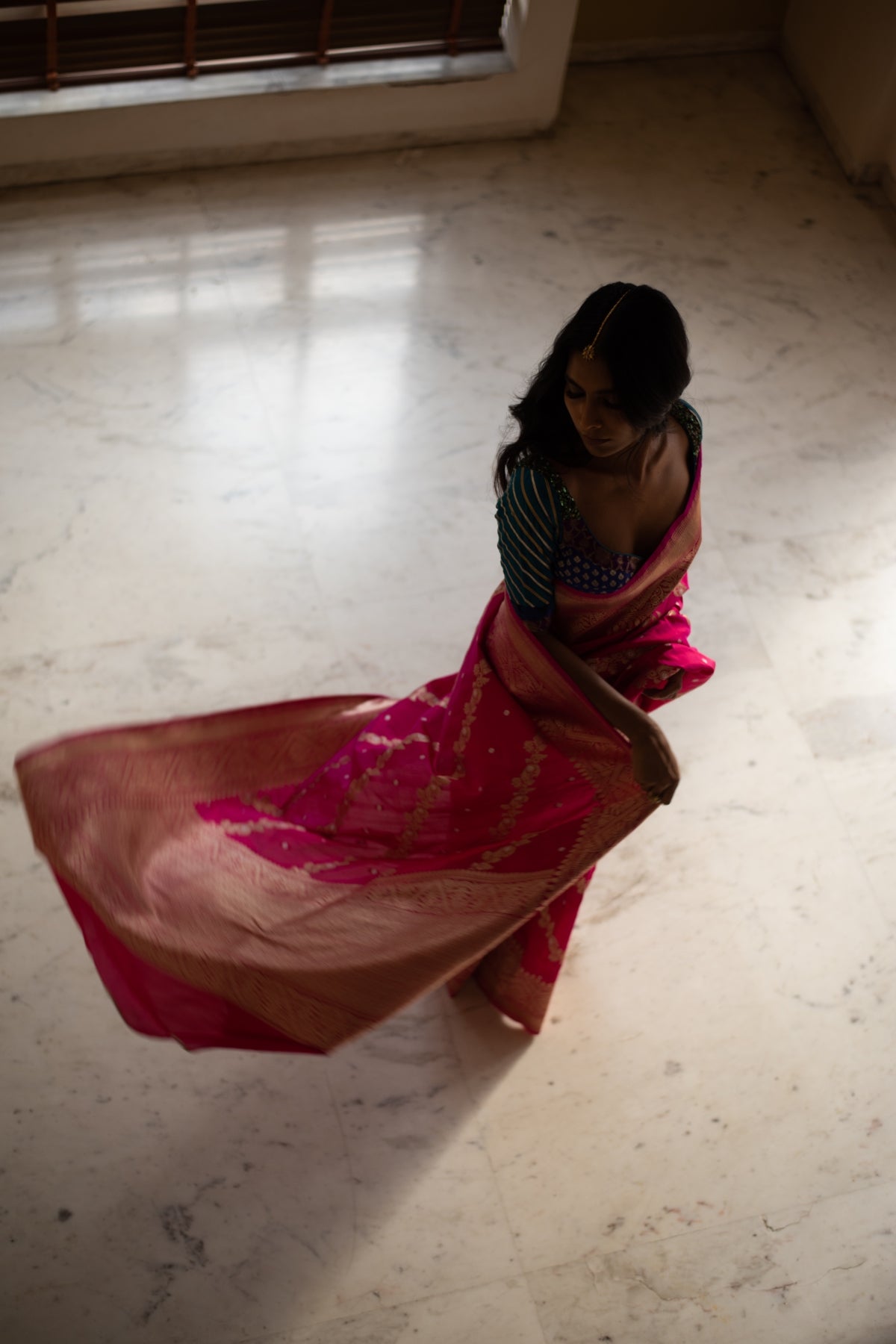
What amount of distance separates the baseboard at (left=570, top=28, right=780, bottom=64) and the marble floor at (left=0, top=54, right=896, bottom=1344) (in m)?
0.05

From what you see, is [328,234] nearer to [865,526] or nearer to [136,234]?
[136,234]

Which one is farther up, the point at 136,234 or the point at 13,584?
the point at 136,234

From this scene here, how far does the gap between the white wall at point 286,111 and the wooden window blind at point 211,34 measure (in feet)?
0.11

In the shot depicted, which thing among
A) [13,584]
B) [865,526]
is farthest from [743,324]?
[13,584]

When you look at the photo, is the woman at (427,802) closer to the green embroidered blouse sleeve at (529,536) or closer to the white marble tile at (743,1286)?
the green embroidered blouse sleeve at (529,536)

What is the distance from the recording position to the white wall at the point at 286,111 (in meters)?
3.27

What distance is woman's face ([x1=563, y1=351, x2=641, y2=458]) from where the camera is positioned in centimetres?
158

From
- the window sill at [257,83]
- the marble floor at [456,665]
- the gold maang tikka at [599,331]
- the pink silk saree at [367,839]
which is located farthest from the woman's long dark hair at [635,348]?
the window sill at [257,83]

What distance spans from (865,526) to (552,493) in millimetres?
1580

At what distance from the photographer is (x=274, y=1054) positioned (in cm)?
224

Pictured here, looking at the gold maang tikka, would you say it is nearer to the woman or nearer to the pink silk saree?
the woman

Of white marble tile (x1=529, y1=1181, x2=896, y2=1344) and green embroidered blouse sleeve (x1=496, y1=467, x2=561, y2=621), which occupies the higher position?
green embroidered blouse sleeve (x1=496, y1=467, x2=561, y2=621)

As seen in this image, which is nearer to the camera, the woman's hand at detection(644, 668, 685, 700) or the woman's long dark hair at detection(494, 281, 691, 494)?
the woman's long dark hair at detection(494, 281, 691, 494)

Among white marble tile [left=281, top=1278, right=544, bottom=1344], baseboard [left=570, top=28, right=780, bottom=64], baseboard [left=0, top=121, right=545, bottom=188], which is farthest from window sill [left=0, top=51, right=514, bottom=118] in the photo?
white marble tile [left=281, top=1278, right=544, bottom=1344]
